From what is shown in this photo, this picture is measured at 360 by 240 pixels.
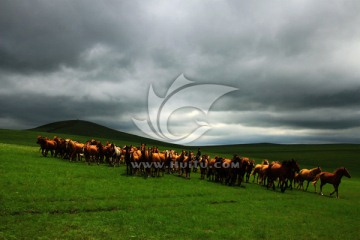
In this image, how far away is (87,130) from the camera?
508 feet

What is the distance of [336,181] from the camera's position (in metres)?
30.6

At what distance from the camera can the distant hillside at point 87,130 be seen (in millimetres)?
146625

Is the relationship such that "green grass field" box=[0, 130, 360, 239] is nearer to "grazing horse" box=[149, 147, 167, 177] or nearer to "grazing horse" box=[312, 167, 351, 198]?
"grazing horse" box=[149, 147, 167, 177]

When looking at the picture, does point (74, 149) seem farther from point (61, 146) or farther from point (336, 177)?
point (336, 177)

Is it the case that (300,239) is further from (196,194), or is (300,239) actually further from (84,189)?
(84,189)

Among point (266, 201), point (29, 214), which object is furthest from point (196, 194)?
point (29, 214)

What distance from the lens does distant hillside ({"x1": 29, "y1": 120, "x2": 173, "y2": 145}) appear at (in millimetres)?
146625

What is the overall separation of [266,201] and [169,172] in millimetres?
12933

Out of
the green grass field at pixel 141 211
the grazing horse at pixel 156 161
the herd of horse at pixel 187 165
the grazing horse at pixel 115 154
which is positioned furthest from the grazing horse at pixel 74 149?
the grazing horse at pixel 156 161

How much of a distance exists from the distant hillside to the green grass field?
4771 inches

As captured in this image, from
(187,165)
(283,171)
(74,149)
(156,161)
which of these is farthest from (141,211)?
(74,149)

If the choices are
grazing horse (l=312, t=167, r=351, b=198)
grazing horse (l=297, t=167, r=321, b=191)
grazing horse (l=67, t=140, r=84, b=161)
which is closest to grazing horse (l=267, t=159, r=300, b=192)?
grazing horse (l=312, t=167, r=351, b=198)

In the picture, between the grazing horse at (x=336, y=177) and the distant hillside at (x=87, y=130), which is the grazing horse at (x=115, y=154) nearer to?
the grazing horse at (x=336, y=177)

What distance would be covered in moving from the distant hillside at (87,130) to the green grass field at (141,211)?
12117 cm
